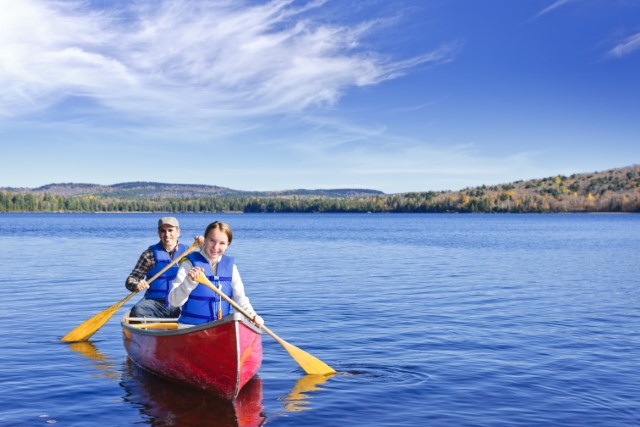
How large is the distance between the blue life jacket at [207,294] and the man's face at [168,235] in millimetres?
2430

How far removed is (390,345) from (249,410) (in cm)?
542

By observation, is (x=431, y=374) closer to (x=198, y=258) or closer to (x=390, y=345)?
(x=390, y=345)

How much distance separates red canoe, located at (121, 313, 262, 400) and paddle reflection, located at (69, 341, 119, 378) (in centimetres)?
167

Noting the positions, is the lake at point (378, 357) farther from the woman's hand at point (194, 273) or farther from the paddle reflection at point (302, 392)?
the woman's hand at point (194, 273)

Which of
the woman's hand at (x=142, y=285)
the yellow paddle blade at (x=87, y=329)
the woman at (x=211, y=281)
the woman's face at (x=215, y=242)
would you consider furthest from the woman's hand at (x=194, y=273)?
the yellow paddle blade at (x=87, y=329)

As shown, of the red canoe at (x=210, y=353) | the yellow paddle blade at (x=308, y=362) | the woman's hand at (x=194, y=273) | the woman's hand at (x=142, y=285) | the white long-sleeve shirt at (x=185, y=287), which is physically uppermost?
the woman's hand at (x=194, y=273)

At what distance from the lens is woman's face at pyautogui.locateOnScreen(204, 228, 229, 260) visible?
383 inches

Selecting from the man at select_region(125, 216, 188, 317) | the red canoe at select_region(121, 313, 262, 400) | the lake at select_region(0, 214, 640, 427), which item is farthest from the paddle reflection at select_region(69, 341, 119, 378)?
the red canoe at select_region(121, 313, 262, 400)

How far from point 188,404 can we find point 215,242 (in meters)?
2.85

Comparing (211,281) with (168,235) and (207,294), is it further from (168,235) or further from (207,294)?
(168,235)

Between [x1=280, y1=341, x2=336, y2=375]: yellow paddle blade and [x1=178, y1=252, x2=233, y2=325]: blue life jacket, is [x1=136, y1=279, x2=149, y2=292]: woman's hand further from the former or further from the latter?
[x1=280, y1=341, x2=336, y2=375]: yellow paddle blade

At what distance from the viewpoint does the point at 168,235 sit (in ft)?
42.8

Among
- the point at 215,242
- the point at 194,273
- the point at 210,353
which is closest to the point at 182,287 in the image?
the point at 194,273

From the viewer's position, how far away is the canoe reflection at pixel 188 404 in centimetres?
990
